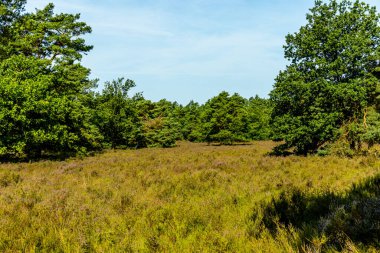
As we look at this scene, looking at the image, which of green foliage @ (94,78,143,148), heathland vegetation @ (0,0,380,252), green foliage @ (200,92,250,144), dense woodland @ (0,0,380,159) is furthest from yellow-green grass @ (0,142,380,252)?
green foliage @ (200,92,250,144)

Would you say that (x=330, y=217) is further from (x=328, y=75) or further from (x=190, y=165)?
(x=328, y=75)

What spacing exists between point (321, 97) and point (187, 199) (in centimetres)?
1383

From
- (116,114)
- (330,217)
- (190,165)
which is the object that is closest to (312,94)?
(190,165)

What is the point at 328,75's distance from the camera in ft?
60.4

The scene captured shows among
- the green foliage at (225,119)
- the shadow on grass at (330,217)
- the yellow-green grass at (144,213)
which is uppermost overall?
the green foliage at (225,119)

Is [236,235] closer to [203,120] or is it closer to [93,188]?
[93,188]

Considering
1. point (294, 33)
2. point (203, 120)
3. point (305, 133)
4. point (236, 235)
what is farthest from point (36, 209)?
point (203, 120)

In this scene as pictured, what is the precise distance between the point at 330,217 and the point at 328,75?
15.3 m

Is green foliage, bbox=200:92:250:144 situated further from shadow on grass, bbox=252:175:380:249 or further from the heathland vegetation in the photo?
shadow on grass, bbox=252:175:380:249

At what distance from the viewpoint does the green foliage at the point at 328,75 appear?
18062 millimetres

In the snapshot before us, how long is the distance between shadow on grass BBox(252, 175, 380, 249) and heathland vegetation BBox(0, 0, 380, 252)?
0.03 m

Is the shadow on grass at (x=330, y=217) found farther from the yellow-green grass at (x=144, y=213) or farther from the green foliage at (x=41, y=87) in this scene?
the green foliage at (x=41, y=87)

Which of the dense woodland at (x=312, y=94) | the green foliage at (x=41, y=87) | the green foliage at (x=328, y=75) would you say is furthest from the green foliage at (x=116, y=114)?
the green foliage at (x=328, y=75)

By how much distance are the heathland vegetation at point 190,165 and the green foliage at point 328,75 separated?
84mm
